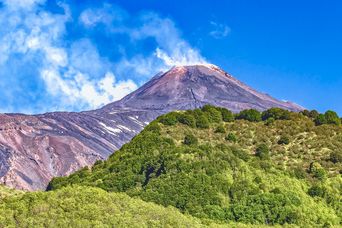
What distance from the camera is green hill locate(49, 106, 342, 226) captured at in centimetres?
6994

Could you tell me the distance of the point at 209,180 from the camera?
236ft

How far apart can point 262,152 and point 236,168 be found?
6.01m

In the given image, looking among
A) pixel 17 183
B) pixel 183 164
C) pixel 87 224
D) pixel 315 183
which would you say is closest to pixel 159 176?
pixel 183 164

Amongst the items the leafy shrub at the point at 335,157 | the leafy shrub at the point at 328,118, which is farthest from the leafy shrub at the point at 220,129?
the leafy shrub at the point at 335,157

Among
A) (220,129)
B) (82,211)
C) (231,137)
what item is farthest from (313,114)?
(82,211)

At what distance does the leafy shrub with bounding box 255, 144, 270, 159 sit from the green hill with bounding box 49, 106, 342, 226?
0.10 metres

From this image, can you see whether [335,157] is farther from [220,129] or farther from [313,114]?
[313,114]

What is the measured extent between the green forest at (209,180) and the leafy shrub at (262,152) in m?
0.11

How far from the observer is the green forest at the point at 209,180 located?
57.0 m

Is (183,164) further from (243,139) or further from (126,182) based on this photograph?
(243,139)

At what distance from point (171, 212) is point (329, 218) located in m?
17.1

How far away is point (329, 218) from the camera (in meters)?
71.1

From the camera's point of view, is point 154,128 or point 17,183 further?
point 17,183

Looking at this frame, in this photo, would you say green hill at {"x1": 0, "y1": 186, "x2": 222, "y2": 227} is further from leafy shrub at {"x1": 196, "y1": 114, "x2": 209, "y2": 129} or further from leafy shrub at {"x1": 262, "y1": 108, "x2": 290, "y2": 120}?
leafy shrub at {"x1": 262, "y1": 108, "x2": 290, "y2": 120}
